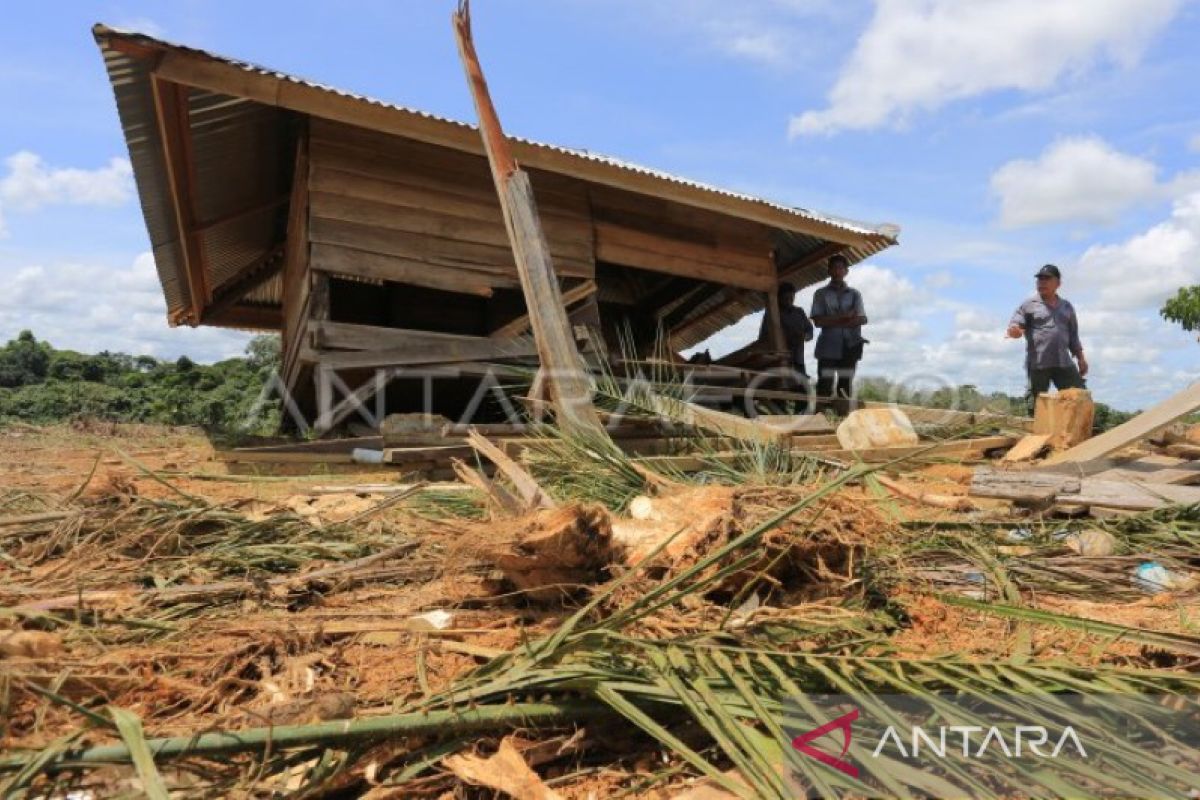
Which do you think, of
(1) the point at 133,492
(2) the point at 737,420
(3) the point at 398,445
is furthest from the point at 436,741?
(3) the point at 398,445

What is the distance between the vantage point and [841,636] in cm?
168

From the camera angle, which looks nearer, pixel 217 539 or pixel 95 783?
pixel 95 783

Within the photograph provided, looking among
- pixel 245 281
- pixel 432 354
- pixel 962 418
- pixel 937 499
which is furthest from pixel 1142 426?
pixel 245 281

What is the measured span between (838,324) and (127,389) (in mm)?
14458

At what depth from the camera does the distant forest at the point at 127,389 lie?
44.3 ft

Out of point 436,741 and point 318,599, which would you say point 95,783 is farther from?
point 318,599

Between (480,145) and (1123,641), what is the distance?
20.5ft

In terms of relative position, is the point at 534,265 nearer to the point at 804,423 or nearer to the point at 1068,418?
the point at 804,423

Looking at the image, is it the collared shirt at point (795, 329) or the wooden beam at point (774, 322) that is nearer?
the wooden beam at point (774, 322)

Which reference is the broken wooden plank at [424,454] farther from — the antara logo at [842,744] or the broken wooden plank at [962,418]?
the antara logo at [842,744]

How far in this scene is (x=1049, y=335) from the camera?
7098 mm

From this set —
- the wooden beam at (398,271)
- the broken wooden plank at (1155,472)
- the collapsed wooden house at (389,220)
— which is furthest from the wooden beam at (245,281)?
the broken wooden plank at (1155,472)

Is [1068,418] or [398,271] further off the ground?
[398,271]

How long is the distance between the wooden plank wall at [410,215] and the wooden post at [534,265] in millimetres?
2195
